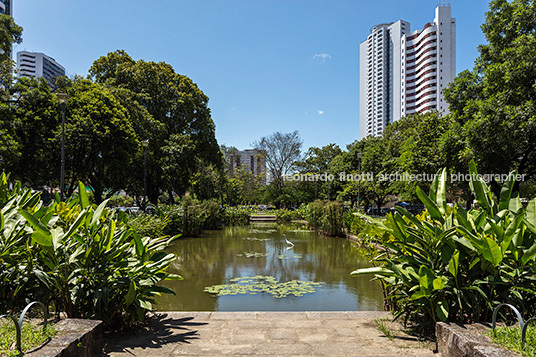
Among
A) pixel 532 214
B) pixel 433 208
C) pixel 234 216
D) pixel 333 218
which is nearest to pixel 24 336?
pixel 433 208

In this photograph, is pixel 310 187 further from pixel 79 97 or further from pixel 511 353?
Result: pixel 511 353

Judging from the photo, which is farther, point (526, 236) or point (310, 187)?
point (310, 187)


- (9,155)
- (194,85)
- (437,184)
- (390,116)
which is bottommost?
(437,184)

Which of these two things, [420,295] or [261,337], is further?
[261,337]

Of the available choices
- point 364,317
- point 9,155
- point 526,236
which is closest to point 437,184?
point 526,236

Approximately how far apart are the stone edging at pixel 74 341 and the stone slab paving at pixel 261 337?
1.12 ft

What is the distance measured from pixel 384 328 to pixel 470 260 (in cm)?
116

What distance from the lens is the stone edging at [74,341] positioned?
2.44m

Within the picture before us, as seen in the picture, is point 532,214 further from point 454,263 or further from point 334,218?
point 334,218

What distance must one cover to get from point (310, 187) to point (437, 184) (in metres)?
38.1

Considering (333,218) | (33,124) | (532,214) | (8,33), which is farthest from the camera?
(333,218)

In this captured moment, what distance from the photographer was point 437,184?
4.00 metres

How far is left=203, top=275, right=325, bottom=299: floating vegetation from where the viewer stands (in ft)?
23.8

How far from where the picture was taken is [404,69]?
89625 millimetres
